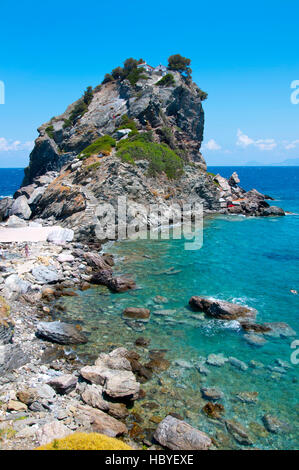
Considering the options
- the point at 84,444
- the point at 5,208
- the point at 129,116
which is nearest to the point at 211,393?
the point at 84,444

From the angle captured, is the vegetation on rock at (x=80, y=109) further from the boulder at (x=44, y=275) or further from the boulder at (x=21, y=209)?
the boulder at (x=44, y=275)

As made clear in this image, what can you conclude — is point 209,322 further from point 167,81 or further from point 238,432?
point 167,81

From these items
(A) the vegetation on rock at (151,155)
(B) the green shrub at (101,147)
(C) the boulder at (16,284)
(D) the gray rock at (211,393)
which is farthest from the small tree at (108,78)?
(D) the gray rock at (211,393)

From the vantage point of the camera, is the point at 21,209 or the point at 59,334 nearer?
the point at 59,334

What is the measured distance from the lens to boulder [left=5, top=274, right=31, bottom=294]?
19.4 metres

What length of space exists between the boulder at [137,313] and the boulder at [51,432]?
28.9ft

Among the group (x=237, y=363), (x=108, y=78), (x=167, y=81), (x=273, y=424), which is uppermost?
(x=108, y=78)

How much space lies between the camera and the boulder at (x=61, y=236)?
102 feet

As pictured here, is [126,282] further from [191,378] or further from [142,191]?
[142,191]

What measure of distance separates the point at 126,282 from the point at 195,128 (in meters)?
63.6

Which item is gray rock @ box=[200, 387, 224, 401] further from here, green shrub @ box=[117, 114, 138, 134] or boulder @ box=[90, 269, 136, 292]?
green shrub @ box=[117, 114, 138, 134]

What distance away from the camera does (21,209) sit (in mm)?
43844

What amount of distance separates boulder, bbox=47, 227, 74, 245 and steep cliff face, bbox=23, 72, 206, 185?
97.6 ft

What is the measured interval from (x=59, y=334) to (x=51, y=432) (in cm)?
659
